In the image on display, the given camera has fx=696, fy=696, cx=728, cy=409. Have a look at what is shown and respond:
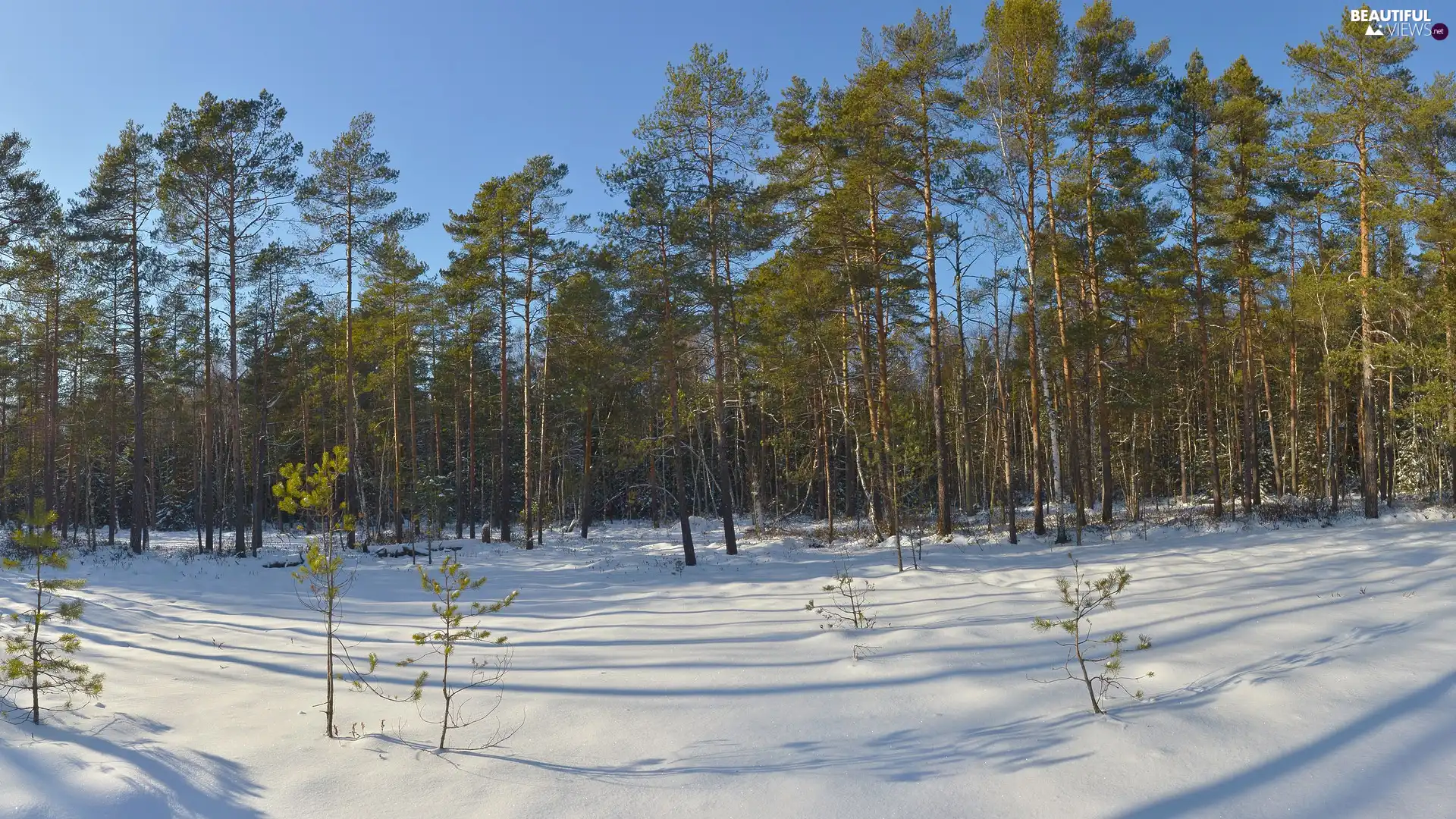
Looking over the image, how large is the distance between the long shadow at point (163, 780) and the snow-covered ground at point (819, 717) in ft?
0.06

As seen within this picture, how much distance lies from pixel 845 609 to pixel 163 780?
6649 mm

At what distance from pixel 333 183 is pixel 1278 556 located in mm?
21801

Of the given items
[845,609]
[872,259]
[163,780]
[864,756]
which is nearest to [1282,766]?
[864,756]

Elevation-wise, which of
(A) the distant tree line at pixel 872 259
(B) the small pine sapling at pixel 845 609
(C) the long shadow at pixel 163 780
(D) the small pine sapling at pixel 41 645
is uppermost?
(A) the distant tree line at pixel 872 259

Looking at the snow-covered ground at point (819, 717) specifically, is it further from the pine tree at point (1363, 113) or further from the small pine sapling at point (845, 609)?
the pine tree at point (1363, 113)

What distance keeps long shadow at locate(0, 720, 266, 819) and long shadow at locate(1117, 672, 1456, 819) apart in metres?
4.69

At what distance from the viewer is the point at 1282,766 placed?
3906mm

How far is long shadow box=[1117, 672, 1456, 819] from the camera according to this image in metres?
3.55

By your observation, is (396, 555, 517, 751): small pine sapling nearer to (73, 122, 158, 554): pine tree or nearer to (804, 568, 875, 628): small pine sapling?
(804, 568, 875, 628): small pine sapling

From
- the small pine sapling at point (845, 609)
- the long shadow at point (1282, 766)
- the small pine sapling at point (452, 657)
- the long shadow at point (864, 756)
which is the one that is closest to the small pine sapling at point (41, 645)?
the small pine sapling at point (452, 657)

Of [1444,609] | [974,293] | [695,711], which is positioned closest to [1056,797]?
[695,711]

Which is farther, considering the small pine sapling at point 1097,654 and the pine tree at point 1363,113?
the pine tree at point 1363,113

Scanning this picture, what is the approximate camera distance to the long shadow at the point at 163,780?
3658mm

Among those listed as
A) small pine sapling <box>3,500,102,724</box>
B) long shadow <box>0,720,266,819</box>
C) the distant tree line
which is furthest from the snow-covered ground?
the distant tree line
